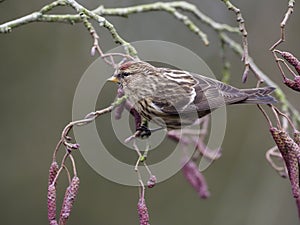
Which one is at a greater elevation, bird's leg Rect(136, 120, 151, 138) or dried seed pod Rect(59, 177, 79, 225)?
bird's leg Rect(136, 120, 151, 138)

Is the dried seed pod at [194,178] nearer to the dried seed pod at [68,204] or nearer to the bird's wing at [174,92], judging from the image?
the bird's wing at [174,92]

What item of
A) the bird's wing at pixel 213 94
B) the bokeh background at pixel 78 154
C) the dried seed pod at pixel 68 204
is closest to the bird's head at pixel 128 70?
the bird's wing at pixel 213 94

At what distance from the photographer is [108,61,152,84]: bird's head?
157cm

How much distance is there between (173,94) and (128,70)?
193 mm

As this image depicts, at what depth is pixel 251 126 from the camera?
4.82 meters

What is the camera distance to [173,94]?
67.3 inches

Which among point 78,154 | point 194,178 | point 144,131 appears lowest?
point 194,178

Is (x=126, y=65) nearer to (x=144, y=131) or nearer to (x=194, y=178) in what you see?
(x=144, y=131)

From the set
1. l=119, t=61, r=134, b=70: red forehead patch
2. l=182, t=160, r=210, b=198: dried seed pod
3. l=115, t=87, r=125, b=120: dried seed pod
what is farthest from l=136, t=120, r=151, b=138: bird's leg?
l=182, t=160, r=210, b=198: dried seed pod

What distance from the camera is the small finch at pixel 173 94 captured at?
160 centimetres

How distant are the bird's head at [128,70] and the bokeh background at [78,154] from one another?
267 cm

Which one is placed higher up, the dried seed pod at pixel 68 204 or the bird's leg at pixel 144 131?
the bird's leg at pixel 144 131

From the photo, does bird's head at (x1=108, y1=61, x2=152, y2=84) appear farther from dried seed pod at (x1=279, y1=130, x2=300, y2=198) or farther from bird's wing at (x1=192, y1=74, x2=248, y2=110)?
dried seed pod at (x1=279, y1=130, x2=300, y2=198)

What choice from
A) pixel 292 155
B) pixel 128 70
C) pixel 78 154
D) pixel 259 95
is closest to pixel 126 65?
pixel 128 70
